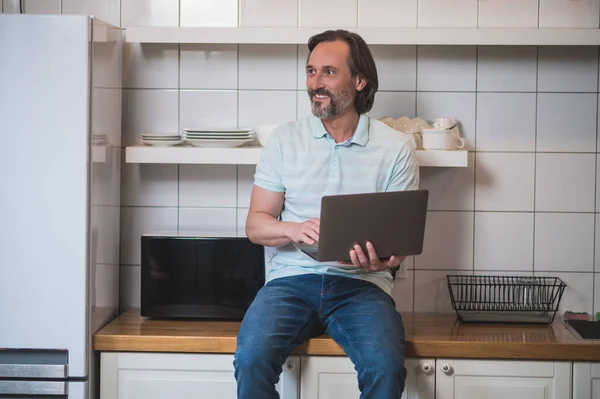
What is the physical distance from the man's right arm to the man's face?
0.29m

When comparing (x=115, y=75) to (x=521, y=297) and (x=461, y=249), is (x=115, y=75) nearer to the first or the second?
(x=461, y=249)

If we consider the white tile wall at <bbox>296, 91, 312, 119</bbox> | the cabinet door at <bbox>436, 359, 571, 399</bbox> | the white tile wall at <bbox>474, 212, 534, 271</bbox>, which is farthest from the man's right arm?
the white tile wall at <bbox>474, 212, 534, 271</bbox>

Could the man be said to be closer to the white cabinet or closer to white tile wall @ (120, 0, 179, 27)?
the white cabinet

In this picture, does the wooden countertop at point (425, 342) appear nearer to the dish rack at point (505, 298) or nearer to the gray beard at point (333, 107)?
the dish rack at point (505, 298)

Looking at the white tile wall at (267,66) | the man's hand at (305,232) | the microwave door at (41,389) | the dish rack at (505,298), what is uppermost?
the white tile wall at (267,66)

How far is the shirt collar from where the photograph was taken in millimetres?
2432

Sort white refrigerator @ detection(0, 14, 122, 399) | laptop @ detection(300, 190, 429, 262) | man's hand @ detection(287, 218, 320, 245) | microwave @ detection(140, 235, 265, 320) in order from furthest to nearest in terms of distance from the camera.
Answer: microwave @ detection(140, 235, 265, 320) < white refrigerator @ detection(0, 14, 122, 399) < man's hand @ detection(287, 218, 320, 245) < laptop @ detection(300, 190, 429, 262)

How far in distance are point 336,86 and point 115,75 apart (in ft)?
2.41

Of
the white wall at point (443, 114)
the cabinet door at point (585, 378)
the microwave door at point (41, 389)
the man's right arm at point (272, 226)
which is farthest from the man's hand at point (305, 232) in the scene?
the cabinet door at point (585, 378)

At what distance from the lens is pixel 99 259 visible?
2.53 m

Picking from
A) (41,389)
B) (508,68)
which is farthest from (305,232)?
(508,68)

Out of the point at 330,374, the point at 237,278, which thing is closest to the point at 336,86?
the point at 237,278

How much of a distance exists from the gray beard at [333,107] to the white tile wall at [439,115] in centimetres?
39

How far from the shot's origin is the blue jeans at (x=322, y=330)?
2.12 meters
